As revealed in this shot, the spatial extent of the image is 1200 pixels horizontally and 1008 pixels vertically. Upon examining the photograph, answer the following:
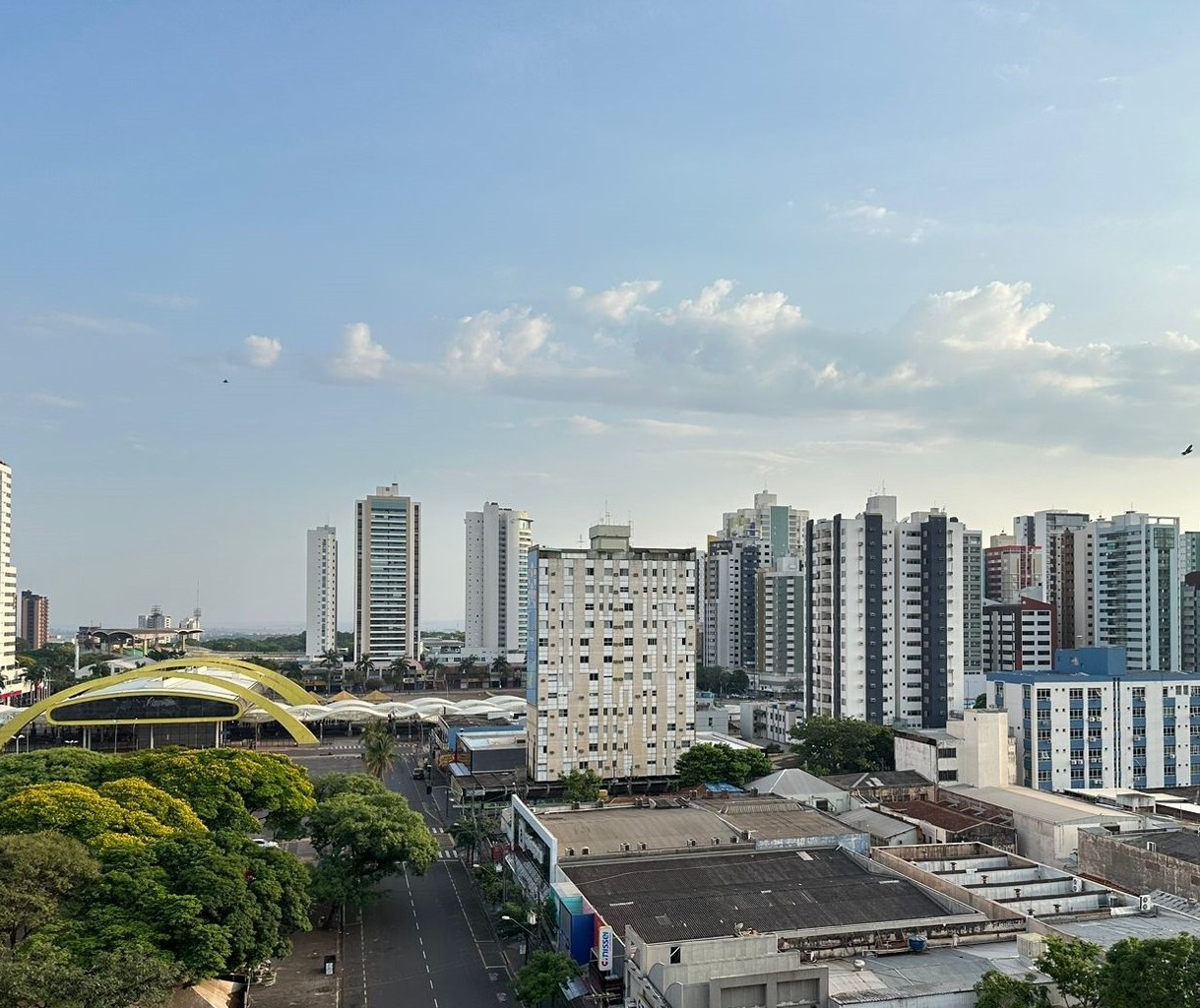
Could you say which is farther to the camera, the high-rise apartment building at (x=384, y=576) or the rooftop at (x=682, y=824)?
the high-rise apartment building at (x=384, y=576)

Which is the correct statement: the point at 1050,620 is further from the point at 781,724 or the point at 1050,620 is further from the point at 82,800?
the point at 82,800

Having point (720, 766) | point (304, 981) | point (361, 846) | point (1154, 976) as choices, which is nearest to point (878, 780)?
point (720, 766)

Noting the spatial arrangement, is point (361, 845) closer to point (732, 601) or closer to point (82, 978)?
point (82, 978)

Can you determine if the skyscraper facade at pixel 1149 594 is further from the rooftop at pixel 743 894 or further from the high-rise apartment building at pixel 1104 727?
the rooftop at pixel 743 894

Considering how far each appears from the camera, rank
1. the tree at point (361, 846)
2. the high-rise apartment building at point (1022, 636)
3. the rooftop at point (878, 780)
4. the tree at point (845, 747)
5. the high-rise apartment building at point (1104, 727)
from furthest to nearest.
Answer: the high-rise apartment building at point (1022, 636)
the tree at point (845, 747)
the high-rise apartment building at point (1104, 727)
the rooftop at point (878, 780)
the tree at point (361, 846)

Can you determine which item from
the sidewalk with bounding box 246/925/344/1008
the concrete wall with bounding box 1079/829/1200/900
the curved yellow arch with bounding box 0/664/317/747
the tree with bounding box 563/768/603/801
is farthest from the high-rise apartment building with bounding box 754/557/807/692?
the sidewalk with bounding box 246/925/344/1008

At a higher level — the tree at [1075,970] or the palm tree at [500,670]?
the tree at [1075,970]

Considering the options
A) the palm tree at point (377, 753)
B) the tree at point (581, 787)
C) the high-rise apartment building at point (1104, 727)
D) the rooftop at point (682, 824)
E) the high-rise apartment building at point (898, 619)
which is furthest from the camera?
the high-rise apartment building at point (898, 619)

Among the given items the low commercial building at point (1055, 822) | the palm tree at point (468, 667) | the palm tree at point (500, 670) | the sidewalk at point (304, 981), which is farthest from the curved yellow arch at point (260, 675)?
the low commercial building at point (1055, 822)
